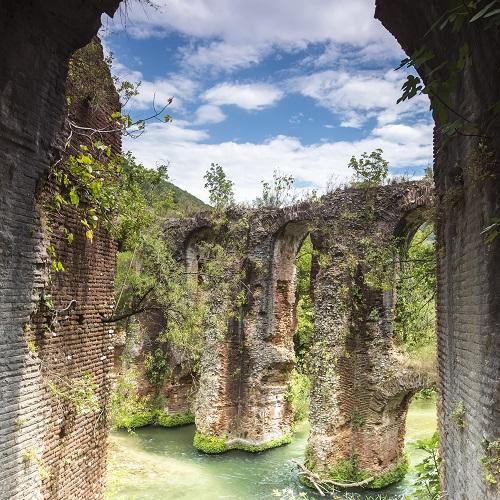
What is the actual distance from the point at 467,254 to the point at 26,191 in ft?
14.2

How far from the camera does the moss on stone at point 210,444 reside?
53.2 feet

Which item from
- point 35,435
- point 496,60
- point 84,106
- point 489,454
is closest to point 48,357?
point 35,435

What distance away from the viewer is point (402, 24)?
241 inches

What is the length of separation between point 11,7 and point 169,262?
14.2m

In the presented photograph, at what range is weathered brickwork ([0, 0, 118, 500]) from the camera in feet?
16.7

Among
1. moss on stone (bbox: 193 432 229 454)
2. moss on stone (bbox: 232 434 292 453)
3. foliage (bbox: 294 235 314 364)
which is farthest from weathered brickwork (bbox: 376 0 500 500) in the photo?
foliage (bbox: 294 235 314 364)

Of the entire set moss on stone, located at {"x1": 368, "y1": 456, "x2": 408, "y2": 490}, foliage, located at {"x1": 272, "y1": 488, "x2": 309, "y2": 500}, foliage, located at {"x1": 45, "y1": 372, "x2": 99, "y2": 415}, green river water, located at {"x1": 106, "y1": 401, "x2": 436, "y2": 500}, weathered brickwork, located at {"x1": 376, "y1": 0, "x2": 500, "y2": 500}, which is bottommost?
green river water, located at {"x1": 106, "y1": 401, "x2": 436, "y2": 500}

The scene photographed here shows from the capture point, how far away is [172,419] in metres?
19.2

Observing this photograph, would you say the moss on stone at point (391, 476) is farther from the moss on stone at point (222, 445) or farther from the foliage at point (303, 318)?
the foliage at point (303, 318)

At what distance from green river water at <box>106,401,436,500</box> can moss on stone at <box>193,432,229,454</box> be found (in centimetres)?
20

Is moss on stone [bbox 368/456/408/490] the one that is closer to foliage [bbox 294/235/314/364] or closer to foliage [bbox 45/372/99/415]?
foliage [bbox 45/372/99/415]

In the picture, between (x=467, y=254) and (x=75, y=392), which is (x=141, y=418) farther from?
(x=467, y=254)

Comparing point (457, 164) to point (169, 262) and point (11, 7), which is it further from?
point (169, 262)

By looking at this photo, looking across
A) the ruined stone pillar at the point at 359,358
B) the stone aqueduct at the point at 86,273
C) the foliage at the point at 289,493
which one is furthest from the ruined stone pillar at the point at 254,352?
the stone aqueduct at the point at 86,273
